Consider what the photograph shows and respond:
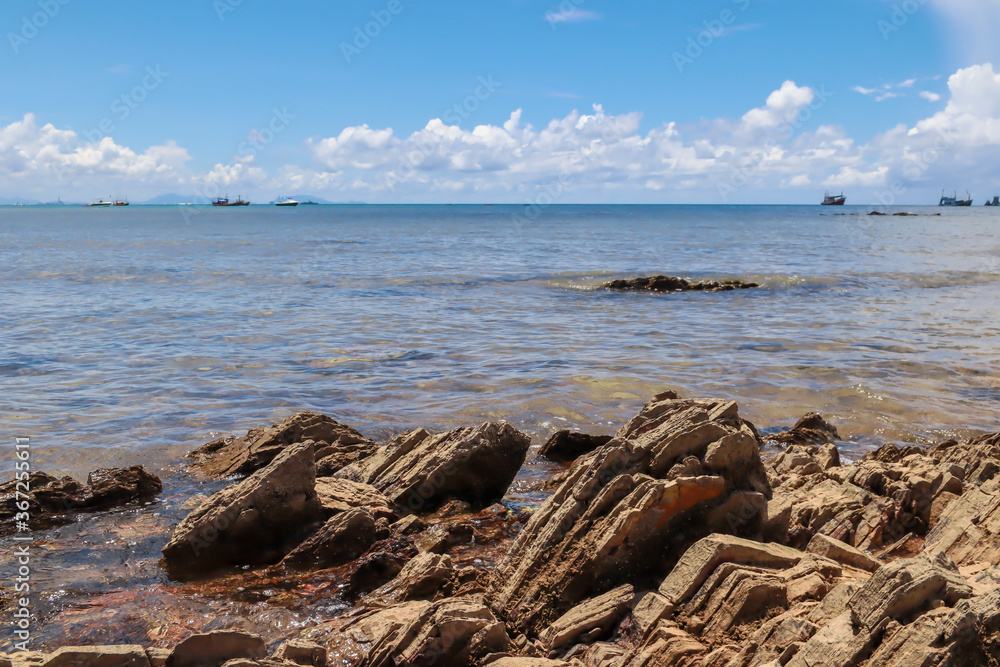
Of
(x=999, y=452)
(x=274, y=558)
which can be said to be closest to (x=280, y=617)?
(x=274, y=558)

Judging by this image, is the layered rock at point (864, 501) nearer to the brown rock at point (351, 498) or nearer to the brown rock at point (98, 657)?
the brown rock at point (351, 498)

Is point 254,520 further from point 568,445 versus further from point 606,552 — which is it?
point 568,445

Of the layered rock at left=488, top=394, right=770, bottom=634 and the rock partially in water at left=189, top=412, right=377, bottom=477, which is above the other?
the layered rock at left=488, top=394, right=770, bottom=634

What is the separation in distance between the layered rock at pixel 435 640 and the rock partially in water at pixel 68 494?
16.3 ft

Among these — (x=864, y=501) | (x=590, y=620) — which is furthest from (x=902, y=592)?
(x=864, y=501)

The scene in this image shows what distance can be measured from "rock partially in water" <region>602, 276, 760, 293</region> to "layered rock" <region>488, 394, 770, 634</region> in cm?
2665

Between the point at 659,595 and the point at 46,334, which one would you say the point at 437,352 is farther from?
the point at 659,595

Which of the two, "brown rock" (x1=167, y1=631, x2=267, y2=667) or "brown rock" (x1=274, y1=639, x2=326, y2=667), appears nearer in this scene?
"brown rock" (x1=167, y1=631, x2=267, y2=667)

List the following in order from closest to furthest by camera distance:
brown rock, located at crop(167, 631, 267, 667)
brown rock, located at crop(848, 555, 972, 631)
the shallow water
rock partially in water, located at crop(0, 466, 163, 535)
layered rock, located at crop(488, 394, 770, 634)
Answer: brown rock, located at crop(848, 555, 972, 631), brown rock, located at crop(167, 631, 267, 667), layered rock, located at crop(488, 394, 770, 634), the shallow water, rock partially in water, located at crop(0, 466, 163, 535)

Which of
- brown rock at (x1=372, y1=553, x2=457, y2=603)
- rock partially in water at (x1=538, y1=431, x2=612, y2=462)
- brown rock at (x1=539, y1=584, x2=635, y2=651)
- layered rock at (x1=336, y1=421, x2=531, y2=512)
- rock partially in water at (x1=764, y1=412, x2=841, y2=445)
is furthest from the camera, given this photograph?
rock partially in water at (x1=764, y1=412, x2=841, y2=445)

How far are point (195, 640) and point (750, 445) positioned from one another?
195 inches

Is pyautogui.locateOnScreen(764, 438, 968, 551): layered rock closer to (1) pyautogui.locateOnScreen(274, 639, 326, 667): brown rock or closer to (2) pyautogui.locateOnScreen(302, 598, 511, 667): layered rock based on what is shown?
(2) pyautogui.locateOnScreen(302, 598, 511, 667): layered rock

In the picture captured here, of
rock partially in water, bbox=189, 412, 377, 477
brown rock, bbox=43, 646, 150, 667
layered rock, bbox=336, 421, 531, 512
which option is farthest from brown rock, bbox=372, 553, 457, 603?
rock partially in water, bbox=189, 412, 377, 477

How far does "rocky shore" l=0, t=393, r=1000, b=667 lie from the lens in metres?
4.73
